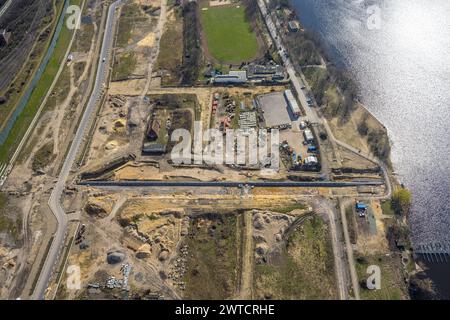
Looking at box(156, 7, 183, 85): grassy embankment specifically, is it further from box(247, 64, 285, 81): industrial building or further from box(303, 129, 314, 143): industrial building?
box(303, 129, 314, 143): industrial building

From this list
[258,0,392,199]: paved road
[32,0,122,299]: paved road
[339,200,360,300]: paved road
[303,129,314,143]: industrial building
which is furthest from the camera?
[303,129,314,143]: industrial building

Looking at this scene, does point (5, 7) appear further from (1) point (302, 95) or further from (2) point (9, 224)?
(1) point (302, 95)

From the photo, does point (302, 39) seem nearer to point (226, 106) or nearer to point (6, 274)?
point (226, 106)

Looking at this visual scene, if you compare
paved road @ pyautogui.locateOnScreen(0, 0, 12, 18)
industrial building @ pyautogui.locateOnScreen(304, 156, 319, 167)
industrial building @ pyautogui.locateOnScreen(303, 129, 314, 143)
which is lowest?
industrial building @ pyautogui.locateOnScreen(304, 156, 319, 167)

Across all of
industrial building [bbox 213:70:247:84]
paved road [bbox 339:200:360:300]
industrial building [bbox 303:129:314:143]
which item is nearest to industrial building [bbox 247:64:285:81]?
industrial building [bbox 213:70:247:84]

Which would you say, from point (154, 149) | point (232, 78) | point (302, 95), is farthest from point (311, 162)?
point (154, 149)

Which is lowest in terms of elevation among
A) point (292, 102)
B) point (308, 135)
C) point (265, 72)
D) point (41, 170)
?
point (308, 135)

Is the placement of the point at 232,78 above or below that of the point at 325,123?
above
